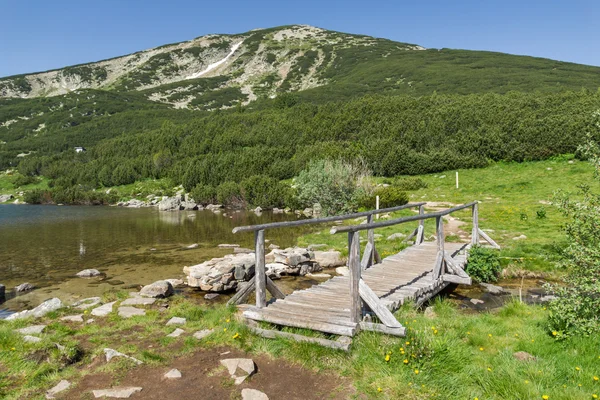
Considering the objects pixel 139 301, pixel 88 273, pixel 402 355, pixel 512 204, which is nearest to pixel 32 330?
pixel 139 301

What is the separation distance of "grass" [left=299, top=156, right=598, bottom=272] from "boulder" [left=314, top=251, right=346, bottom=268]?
84 centimetres

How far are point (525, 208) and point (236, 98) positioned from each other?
6609 inches

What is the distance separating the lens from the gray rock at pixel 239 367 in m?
6.71

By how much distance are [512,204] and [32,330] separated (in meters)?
29.5

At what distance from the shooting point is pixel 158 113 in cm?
16275

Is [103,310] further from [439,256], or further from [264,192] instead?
[264,192]

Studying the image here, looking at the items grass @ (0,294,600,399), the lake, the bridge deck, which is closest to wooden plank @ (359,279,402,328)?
grass @ (0,294,600,399)

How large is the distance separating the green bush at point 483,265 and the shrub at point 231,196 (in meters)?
44.0

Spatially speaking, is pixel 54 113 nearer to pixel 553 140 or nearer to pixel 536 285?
pixel 553 140

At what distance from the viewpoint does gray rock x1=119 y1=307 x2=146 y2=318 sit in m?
10.7

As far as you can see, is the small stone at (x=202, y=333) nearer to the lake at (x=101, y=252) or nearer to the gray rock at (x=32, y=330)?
the gray rock at (x=32, y=330)

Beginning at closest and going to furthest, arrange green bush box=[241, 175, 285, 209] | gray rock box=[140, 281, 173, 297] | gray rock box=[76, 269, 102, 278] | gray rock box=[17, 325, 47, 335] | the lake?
gray rock box=[17, 325, 47, 335]
gray rock box=[140, 281, 173, 297]
the lake
gray rock box=[76, 269, 102, 278]
green bush box=[241, 175, 285, 209]

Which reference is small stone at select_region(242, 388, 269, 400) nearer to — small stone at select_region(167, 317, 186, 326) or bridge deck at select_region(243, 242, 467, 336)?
bridge deck at select_region(243, 242, 467, 336)

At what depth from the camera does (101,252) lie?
25.2m
